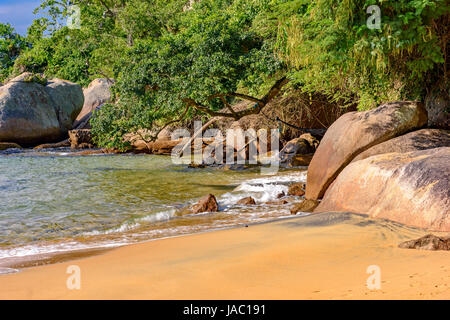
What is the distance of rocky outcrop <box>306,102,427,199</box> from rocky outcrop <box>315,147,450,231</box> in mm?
1341

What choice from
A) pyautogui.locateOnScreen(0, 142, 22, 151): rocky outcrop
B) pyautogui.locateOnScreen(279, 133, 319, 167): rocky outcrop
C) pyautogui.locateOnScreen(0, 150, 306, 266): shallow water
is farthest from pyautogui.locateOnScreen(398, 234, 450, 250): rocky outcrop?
pyautogui.locateOnScreen(0, 142, 22, 151): rocky outcrop

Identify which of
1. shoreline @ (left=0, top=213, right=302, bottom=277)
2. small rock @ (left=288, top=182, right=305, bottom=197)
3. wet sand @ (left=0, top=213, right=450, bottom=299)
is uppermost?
wet sand @ (left=0, top=213, right=450, bottom=299)

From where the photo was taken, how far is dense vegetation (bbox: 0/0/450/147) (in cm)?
759

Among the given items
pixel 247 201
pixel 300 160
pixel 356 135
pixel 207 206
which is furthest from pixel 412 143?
pixel 300 160

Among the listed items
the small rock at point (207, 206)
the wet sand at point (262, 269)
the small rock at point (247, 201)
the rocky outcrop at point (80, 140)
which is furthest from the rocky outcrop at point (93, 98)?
the wet sand at point (262, 269)

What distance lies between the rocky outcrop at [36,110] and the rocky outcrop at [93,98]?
2.77 ft

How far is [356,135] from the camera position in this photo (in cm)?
830

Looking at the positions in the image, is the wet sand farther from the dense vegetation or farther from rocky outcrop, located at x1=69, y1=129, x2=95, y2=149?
rocky outcrop, located at x1=69, y1=129, x2=95, y2=149

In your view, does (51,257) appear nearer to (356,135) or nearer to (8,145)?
(356,135)

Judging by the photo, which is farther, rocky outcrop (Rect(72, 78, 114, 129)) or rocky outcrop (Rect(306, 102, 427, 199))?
rocky outcrop (Rect(72, 78, 114, 129))

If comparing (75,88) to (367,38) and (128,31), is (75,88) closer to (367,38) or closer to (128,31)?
(128,31)

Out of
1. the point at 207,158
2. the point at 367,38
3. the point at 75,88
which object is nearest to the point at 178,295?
the point at 367,38

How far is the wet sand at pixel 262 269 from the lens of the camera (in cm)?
307

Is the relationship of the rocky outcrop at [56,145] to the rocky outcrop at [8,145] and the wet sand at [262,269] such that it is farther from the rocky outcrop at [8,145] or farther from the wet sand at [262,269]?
the wet sand at [262,269]
